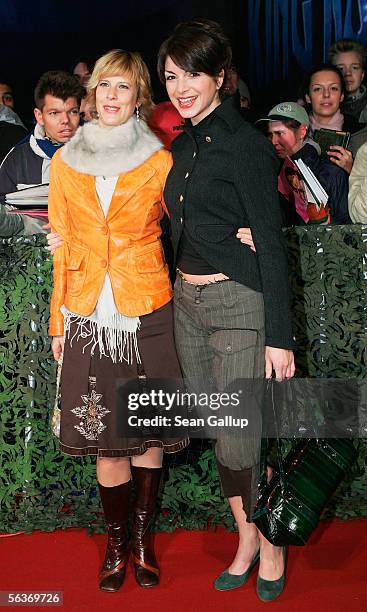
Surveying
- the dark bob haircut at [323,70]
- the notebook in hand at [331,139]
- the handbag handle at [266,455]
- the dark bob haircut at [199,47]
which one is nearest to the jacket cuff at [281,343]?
the handbag handle at [266,455]

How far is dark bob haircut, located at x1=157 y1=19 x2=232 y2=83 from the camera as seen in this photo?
3018mm

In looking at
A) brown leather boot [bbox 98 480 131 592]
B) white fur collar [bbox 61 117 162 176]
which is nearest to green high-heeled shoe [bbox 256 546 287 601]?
brown leather boot [bbox 98 480 131 592]

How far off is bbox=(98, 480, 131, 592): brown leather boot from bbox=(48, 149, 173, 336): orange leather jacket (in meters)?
0.72

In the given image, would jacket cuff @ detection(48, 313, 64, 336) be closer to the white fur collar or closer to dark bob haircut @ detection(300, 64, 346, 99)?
the white fur collar

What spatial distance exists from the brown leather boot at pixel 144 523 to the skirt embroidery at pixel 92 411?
0.26 m

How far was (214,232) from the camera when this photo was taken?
3107 mm

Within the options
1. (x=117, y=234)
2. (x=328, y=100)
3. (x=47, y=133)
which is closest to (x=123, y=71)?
(x=117, y=234)

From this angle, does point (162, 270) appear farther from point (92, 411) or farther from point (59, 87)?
point (59, 87)

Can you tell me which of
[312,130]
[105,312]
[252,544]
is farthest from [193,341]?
[312,130]

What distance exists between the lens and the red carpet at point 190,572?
3.37 m

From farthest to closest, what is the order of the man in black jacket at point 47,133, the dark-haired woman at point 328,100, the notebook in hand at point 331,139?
the dark-haired woman at point 328,100
the notebook in hand at point 331,139
the man in black jacket at point 47,133

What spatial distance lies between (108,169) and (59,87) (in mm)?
1379

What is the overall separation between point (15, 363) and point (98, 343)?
745 mm

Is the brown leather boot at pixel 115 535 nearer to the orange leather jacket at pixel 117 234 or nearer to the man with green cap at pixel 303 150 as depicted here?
the orange leather jacket at pixel 117 234
